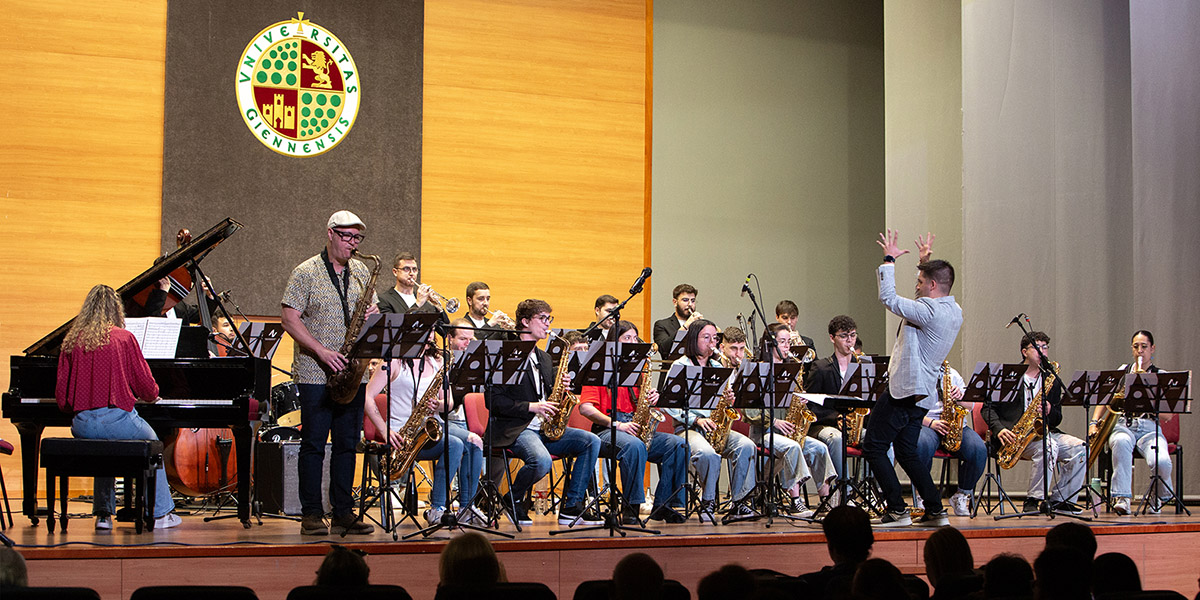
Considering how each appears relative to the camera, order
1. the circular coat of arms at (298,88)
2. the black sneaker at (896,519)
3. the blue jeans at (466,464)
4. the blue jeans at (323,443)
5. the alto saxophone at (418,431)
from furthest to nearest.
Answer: the circular coat of arms at (298,88), the blue jeans at (466,464), the black sneaker at (896,519), the alto saxophone at (418,431), the blue jeans at (323,443)

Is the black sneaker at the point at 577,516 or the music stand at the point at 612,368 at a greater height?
the music stand at the point at 612,368

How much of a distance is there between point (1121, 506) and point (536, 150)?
6.14 metres

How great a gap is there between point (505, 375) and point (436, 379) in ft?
2.55

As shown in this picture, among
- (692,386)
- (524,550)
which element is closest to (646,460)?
(692,386)

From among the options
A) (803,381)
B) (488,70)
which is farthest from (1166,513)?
(488,70)

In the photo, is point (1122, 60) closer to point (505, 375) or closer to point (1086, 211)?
point (1086, 211)

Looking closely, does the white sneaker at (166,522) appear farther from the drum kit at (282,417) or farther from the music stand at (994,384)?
the music stand at (994,384)

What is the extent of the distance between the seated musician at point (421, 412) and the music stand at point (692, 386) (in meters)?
1.33

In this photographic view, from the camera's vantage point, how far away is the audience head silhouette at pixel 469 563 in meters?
3.36

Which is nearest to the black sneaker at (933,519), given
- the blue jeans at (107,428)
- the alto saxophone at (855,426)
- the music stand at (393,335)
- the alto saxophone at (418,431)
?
the alto saxophone at (855,426)

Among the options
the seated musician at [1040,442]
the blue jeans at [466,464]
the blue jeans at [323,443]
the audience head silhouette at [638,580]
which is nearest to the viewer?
the audience head silhouette at [638,580]

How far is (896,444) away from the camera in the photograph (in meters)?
6.88

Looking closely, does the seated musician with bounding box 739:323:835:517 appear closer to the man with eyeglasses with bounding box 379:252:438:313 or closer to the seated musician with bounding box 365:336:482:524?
the seated musician with bounding box 365:336:482:524

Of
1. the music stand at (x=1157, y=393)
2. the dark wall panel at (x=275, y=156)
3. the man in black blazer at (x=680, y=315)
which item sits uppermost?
the dark wall panel at (x=275, y=156)
